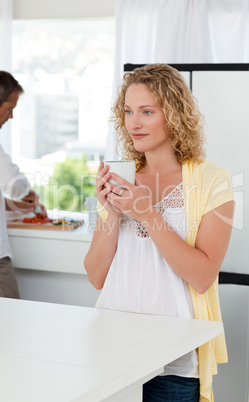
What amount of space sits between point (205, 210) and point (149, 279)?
0.22 metres

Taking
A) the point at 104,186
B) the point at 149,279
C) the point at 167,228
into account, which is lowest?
the point at 149,279

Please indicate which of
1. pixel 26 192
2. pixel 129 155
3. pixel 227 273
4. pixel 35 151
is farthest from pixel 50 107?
pixel 129 155

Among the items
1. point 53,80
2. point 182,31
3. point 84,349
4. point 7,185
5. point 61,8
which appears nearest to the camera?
point 84,349

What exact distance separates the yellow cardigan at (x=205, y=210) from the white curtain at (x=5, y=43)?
9.02 feet

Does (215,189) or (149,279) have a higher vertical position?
(215,189)

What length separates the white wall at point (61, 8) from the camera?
12.7ft

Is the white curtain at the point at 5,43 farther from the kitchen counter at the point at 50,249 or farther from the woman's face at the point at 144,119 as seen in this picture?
the woman's face at the point at 144,119

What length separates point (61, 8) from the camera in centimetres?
400

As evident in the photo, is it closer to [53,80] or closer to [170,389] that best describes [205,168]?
[170,389]

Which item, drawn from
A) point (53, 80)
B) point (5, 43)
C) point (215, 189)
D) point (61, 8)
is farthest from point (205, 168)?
point (53, 80)

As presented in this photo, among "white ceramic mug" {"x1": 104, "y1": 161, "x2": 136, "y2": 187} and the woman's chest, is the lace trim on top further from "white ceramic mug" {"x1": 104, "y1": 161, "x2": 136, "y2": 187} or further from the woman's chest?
"white ceramic mug" {"x1": 104, "y1": 161, "x2": 136, "y2": 187}

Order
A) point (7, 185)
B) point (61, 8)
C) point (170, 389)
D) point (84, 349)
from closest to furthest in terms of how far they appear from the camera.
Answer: point (84, 349) → point (170, 389) → point (7, 185) → point (61, 8)

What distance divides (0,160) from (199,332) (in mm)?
1974

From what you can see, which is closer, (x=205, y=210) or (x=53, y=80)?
(x=205, y=210)
